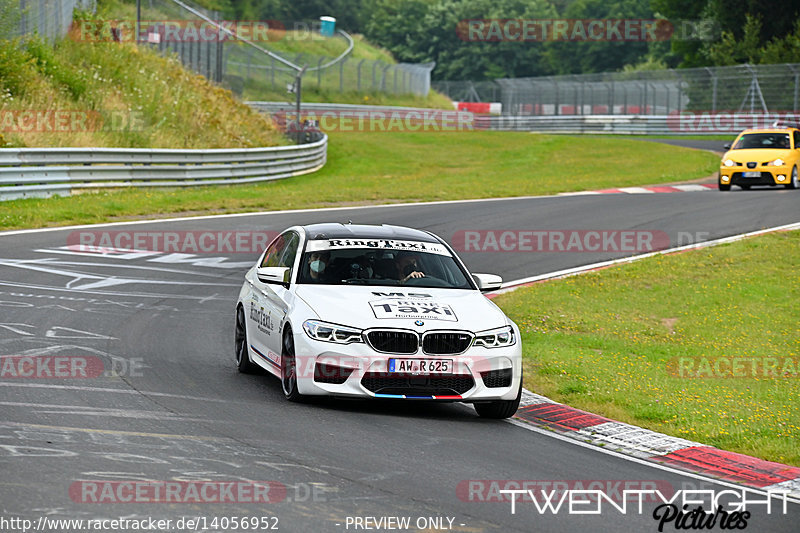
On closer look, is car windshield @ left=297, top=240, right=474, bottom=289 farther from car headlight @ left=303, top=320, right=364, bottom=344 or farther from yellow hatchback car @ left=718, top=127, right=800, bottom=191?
yellow hatchback car @ left=718, top=127, right=800, bottom=191

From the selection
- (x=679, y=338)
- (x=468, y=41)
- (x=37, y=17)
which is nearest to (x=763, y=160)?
(x=679, y=338)

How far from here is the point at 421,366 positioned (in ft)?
28.7

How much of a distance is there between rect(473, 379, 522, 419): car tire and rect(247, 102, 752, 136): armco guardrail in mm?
42502

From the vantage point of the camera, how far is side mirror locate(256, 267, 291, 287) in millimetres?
9773

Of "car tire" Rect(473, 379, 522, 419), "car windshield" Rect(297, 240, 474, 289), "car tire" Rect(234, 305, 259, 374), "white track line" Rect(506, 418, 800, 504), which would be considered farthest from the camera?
"car tire" Rect(234, 305, 259, 374)

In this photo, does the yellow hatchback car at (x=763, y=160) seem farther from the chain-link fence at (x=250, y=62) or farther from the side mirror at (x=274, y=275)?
the side mirror at (x=274, y=275)

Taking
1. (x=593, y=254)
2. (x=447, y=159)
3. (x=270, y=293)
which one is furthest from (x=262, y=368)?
(x=447, y=159)

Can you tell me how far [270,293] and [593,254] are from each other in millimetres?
11223

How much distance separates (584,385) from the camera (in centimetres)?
1057

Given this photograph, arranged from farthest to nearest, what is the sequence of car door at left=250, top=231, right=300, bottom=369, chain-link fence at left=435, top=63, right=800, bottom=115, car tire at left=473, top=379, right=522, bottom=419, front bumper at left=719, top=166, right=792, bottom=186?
chain-link fence at left=435, top=63, right=800, bottom=115, front bumper at left=719, top=166, right=792, bottom=186, car door at left=250, top=231, right=300, bottom=369, car tire at left=473, top=379, right=522, bottom=419

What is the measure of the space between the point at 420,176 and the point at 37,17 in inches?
515

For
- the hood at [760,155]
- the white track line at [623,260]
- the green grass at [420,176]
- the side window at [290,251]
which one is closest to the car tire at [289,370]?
the side window at [290,251]

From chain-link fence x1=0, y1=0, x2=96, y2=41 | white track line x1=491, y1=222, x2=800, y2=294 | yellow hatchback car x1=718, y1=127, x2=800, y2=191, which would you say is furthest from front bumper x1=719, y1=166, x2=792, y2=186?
chain-link fence x1=0, y1=0, x2=96, y2=41

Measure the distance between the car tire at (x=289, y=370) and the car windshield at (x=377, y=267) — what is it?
0.77 meters
